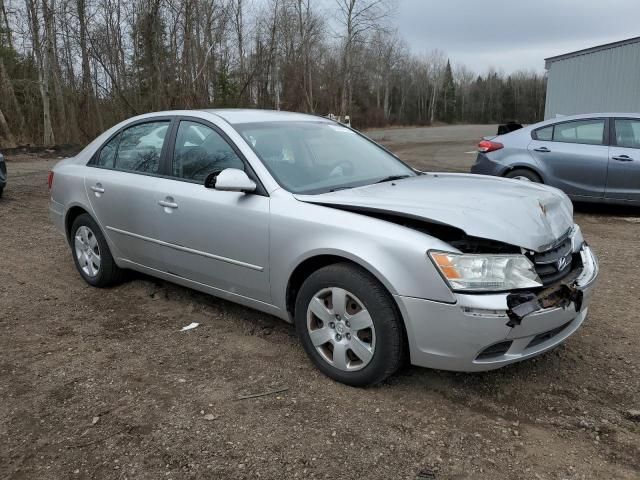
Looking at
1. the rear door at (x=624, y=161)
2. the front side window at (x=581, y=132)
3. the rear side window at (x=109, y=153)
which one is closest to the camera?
the rear side window at (x=109, y=153)

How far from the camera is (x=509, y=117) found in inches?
3797

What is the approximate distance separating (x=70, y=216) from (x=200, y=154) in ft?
6.34

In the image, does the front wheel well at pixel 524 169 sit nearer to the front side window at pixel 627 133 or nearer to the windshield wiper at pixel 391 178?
the front side window at pixel 627 133

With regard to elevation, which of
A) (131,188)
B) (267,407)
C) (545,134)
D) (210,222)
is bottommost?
(267,407)

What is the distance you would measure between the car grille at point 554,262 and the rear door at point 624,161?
5183 mm

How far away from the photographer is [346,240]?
121 inches

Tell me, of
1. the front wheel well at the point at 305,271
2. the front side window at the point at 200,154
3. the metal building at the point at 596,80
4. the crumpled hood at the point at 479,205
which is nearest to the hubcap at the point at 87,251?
the front side window at the point at 200,154

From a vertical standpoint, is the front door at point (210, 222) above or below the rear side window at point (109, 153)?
below

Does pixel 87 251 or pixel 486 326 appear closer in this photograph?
pixel 486 326

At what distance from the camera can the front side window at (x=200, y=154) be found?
3883 mm

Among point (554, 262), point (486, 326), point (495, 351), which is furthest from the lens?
point (554, 262)

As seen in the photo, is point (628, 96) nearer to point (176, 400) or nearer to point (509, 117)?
point (176, 400)

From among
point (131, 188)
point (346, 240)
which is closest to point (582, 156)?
point (346, 240)

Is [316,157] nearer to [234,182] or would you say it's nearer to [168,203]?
[234,182]
